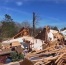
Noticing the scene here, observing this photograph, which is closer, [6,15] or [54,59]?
[54,59]

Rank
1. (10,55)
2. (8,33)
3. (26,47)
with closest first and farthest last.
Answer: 1. (10,55)
2. (26,47)
3. (8,33)

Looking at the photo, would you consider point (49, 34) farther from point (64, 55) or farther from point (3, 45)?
point (64, 55)

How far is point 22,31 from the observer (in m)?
22.5

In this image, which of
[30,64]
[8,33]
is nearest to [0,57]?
[30,64]

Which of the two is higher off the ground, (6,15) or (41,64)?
(6,15)

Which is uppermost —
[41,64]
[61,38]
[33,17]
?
[33,17]

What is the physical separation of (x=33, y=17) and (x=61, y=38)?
60.2 feet

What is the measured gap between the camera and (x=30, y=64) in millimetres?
9445

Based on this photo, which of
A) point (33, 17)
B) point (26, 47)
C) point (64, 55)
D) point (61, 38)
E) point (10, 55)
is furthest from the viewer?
point (33, 17)

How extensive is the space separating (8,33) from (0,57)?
70.5ft

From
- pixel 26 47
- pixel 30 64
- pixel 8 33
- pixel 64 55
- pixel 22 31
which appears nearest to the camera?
pixel 30 64

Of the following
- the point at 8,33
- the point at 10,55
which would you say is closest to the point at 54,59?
the point at 10,55

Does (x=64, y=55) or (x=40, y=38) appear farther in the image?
(x=40, y=38)

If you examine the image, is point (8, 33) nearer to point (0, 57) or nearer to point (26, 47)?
point (26, 47)
